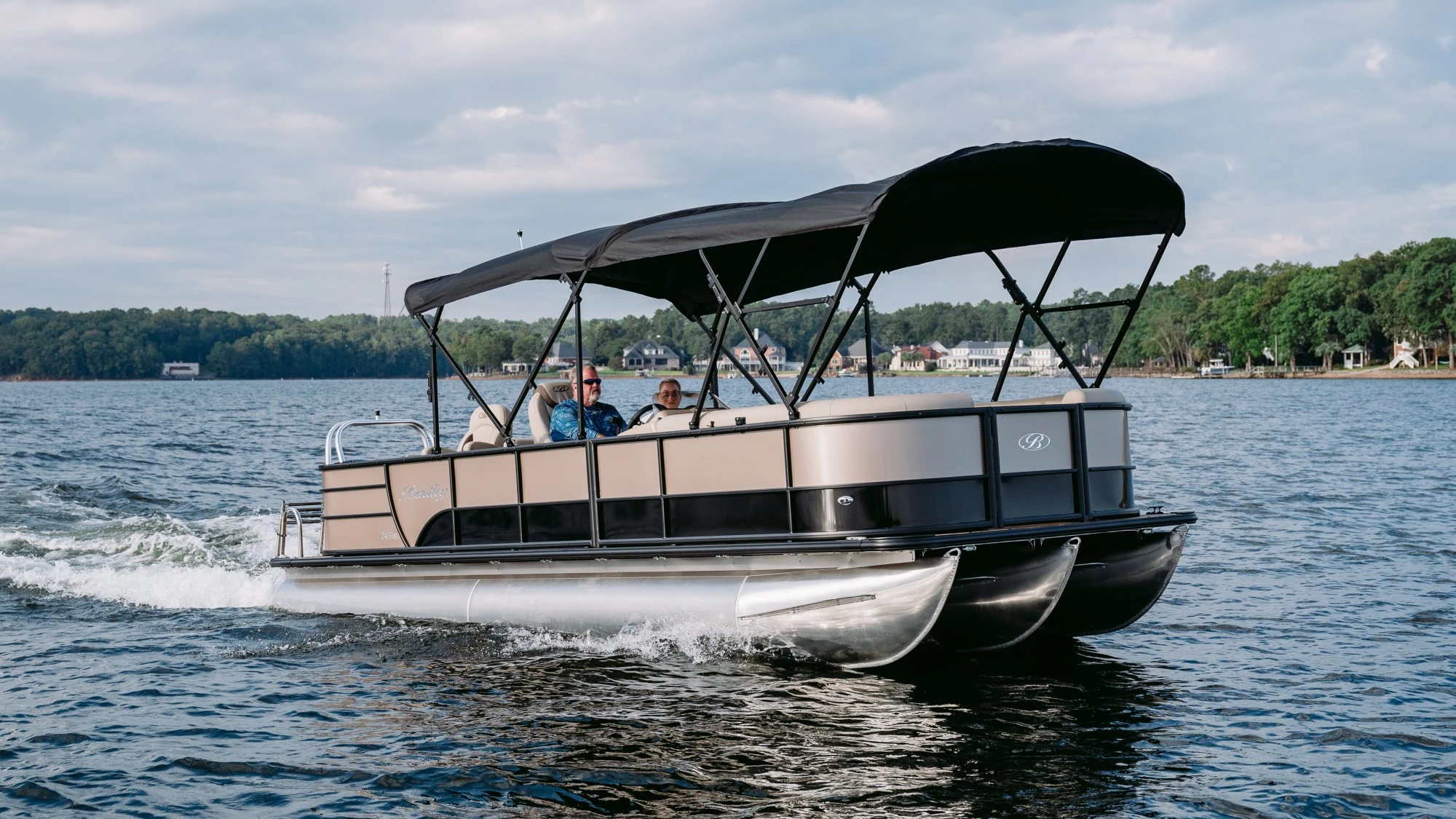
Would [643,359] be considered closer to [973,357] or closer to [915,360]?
[915,360]

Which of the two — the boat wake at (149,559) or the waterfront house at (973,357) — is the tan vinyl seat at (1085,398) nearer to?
the boat wake at (149,559)

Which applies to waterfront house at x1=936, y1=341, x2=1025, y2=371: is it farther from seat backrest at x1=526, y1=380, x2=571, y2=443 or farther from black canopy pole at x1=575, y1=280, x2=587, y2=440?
black canopy pole at x1=575, y1=280, x2=587, y2=440

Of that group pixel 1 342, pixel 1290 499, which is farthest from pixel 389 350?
pixel 1290 499

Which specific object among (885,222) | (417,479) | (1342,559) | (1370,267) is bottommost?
(1342,559)

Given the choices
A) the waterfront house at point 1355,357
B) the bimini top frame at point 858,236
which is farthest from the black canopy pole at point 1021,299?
the waterfront house at point 1355,357

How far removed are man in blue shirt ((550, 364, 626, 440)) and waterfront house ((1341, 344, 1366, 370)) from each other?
11734 cm

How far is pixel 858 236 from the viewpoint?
10.4m

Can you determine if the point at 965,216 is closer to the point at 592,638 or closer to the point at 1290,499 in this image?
the point at 592,638

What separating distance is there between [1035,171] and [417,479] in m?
6.07

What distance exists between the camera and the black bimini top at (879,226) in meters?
8.73

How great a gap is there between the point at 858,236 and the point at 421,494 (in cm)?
458

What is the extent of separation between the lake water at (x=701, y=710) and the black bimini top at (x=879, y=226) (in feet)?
9.90

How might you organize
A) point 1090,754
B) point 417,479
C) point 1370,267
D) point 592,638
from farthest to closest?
point 1370,267, point 417,479, point 592,638, point 1090,754

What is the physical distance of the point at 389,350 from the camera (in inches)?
6078
